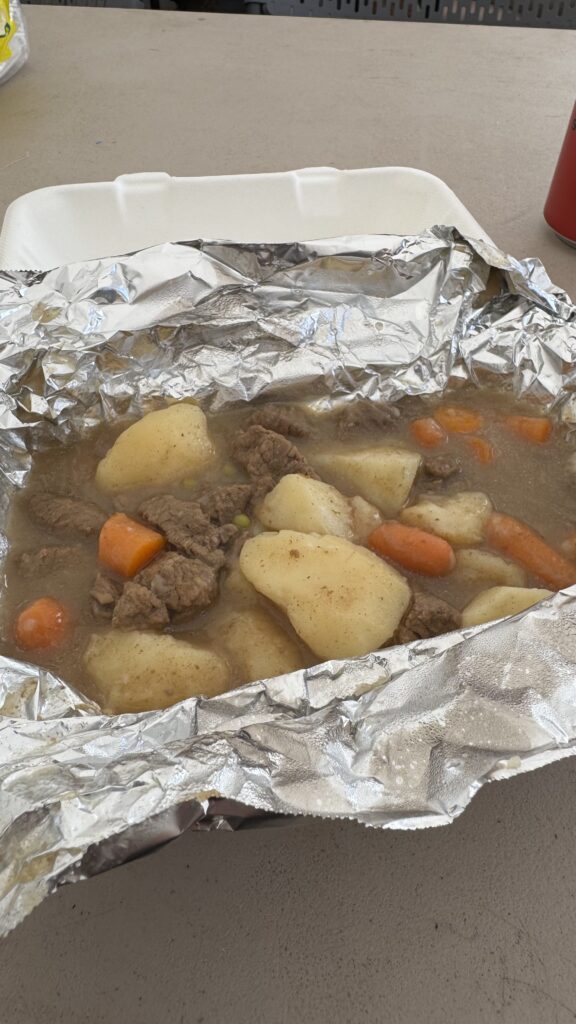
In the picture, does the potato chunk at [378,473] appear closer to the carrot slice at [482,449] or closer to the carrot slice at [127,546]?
the carrot slice at [482,449]

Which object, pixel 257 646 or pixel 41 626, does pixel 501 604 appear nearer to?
pixel 257 646

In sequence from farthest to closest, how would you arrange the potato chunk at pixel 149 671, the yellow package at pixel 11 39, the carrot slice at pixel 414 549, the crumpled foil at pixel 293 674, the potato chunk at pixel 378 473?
the yellow package at pixel 11 39, the potato chunk at pixel 378 473, the carrot slice at pixel 414 549, the potato chunk at pixel 149 671, the crumpled foil at pixel 293 674

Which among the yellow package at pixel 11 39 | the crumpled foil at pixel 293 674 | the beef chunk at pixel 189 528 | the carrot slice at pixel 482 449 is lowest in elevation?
the carrot slice at pixel 482 449

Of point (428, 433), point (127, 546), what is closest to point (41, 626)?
point (127, 546)

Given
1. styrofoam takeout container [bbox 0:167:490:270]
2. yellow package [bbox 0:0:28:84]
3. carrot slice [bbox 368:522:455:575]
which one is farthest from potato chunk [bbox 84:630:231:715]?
yellow package [bbox 0:0:28:84]

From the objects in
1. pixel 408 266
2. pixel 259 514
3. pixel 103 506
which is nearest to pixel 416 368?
pixel 408 266

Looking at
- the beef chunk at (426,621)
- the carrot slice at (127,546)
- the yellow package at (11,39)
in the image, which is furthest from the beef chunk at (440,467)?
the yellow package at (11,39)
